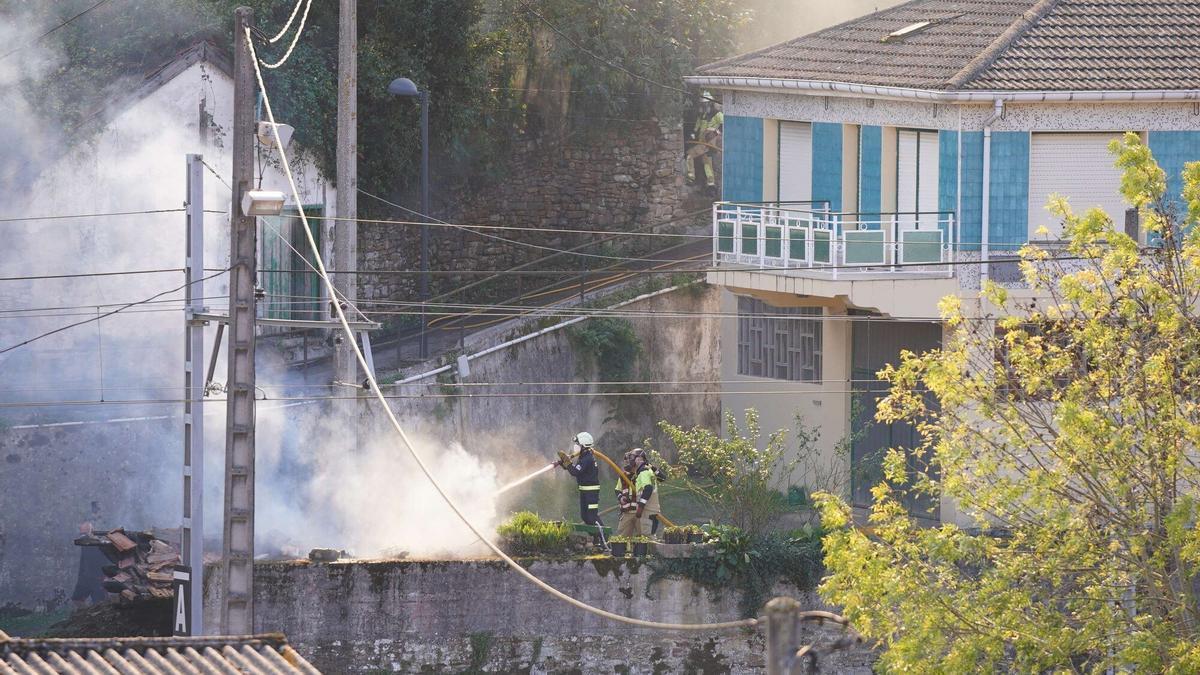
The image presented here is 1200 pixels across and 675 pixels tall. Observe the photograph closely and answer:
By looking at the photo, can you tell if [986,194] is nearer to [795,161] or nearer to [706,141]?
[795,161]

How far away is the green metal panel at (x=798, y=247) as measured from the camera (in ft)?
86.6

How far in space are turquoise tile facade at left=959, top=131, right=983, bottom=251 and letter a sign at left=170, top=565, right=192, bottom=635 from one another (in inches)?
479

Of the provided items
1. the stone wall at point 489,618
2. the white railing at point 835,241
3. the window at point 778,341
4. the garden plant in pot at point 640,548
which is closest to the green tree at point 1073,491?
the stone wall at point 489,618

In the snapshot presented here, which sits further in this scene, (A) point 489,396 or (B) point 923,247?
(A) point 489,396

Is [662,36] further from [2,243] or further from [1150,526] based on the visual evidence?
[1150,526]

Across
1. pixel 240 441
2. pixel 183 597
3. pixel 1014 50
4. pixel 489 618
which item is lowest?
pixel 489 618

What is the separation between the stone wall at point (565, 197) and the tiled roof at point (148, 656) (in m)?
19.2

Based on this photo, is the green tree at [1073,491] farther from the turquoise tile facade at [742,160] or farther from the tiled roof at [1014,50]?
the turquoise tile facade at [742,160]

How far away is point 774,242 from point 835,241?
1433 mm

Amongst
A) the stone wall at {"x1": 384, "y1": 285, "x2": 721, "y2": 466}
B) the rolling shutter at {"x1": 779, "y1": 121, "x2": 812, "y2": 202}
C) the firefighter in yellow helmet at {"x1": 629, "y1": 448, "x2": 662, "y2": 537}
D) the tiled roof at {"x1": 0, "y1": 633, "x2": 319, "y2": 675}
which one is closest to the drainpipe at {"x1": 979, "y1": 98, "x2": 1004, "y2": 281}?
the rolling shutter at {"x1": 779, "y1": 121, "x2": 812, "y2": 202}

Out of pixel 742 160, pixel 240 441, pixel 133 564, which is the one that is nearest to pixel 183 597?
pixel 240 441

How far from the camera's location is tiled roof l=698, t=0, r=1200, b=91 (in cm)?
2555

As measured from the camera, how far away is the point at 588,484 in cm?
2366

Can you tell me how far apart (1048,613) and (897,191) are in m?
11.2
